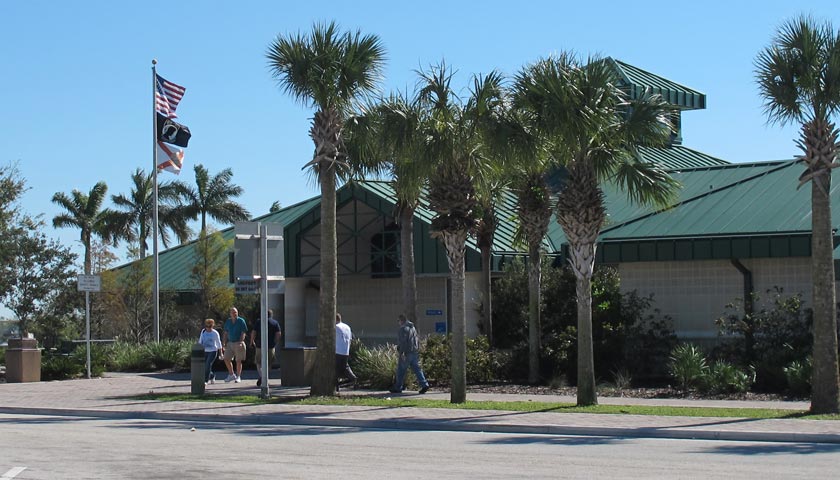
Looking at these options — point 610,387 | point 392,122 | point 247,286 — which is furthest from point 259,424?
point 610,387

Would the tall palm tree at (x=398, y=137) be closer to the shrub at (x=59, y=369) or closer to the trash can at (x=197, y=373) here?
the trash can at (x=197, y=373)

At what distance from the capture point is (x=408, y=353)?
883 inches

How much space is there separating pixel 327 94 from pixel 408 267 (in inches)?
261

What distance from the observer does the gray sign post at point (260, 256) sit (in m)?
21.4

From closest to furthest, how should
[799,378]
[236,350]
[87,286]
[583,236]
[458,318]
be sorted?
[583,236]
[458,318]
[799,378]
[236,350]
[87,286]

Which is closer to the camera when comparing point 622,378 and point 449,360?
point 622,378

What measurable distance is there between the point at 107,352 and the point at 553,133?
1974 centimetres

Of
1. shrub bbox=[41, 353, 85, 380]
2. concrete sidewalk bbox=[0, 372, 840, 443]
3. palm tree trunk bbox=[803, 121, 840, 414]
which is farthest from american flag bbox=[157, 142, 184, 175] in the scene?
palm tree trunk bbox=[803, 121, 840, 414]

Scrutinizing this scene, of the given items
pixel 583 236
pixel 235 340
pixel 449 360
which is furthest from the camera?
pixel 235 340

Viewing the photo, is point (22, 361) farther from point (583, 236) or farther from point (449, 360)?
point (583, 236)

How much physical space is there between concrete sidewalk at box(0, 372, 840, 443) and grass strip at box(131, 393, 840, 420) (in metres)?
0.47

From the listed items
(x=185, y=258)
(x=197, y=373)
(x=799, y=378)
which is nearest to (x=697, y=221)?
(x=799, y=378)

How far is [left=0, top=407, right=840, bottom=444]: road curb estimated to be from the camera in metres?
15.3

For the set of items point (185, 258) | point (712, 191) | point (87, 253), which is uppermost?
point (712, 191)
